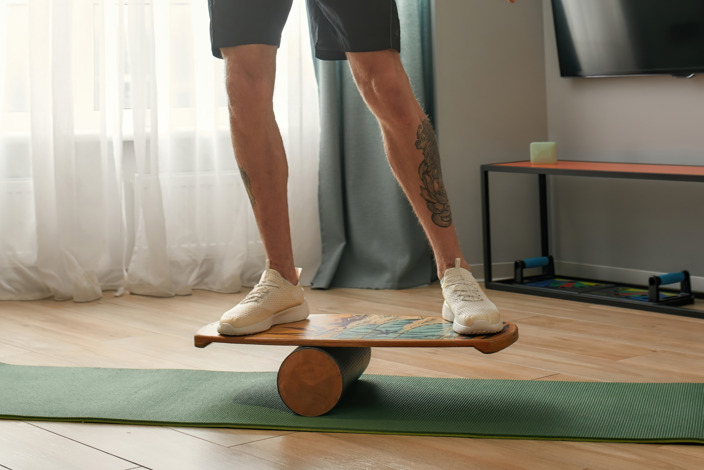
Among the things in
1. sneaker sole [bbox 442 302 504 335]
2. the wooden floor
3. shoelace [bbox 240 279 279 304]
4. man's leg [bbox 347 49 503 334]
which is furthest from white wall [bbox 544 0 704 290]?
shoelace [bbox 240 279 279 304]

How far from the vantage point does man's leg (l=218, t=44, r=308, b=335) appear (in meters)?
1.84

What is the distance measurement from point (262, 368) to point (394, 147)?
0.61 m

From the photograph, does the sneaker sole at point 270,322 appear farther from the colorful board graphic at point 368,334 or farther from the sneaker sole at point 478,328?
the sneaker sole at point 478,328

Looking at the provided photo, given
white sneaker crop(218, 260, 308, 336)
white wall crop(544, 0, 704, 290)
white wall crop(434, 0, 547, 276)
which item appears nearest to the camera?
white sneaker crop(218, 260, 308, 336)

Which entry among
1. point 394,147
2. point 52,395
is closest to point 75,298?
point 52,395

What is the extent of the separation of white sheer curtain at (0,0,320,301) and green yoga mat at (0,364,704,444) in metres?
1.35

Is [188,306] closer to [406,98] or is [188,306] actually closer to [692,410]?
[406,98]

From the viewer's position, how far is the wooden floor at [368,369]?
1427 mm

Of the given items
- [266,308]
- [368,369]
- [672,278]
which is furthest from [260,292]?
[672,278]

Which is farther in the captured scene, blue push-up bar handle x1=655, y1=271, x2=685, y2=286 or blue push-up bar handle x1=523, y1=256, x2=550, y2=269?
blue push-up bar handle x1=523, y1=256, x2=550, y2=269

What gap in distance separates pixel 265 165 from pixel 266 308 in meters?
0.29

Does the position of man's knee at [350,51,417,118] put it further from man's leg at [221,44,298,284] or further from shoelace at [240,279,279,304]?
shoelace at [240,279,279,304]

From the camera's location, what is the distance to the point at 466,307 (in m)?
1.69

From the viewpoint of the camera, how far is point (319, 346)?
166cm
